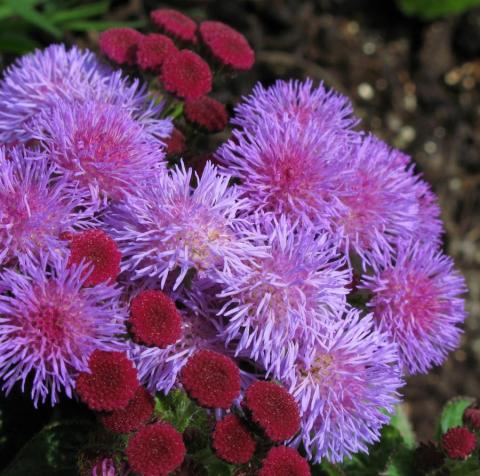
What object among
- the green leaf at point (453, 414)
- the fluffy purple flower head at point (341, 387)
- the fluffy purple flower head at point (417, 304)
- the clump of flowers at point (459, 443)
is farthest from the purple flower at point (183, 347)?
the green leaf at point (453, 414)

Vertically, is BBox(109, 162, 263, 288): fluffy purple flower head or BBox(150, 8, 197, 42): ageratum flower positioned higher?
BBox(150, 8, 197, 42): ageratum flower

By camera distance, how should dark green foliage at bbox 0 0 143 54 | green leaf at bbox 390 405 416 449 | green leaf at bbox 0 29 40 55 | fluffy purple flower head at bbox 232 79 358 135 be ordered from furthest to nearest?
green leaf at bbox 0 29 40 55 < dark green foliage at bbox 0 0 143 54 < green leaf at bbox 390 405 416 449 < fluffy purple flower head at bbox 232 79 358 135

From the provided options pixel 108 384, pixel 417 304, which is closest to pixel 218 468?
pixel 108 384

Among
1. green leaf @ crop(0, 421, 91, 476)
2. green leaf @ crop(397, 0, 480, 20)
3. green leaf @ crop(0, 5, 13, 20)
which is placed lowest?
green leaf @ crop(0, 421, 91, 476)

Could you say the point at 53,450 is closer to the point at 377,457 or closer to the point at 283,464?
the point at 283,464

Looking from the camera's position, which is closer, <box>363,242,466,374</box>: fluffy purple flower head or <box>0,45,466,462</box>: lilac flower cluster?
<box>0,45,466,462</box>: lilac flower cluster

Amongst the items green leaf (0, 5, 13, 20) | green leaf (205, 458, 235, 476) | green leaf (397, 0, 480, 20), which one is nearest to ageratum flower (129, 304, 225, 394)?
green leaf (205, 458, 235, 476)

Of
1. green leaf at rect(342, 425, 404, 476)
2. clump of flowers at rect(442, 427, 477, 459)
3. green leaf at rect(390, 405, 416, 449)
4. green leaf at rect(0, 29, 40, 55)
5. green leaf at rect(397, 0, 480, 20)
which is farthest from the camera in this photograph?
green leaf at rect(397, 0, 480, 20)

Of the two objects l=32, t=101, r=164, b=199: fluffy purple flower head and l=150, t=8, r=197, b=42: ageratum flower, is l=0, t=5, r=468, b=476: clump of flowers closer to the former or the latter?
l=32, t=101, r=164, b=199: fluffy purple flower head
